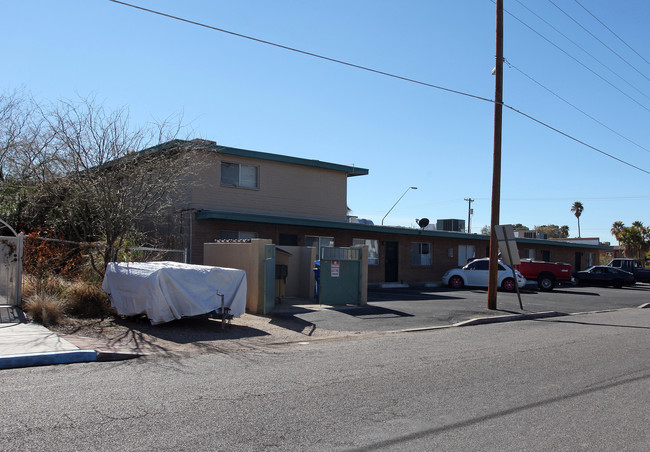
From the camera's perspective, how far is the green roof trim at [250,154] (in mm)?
17906

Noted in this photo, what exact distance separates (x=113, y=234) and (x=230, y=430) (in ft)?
33.8

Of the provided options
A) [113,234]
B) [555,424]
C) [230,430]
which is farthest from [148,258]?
[555,424]

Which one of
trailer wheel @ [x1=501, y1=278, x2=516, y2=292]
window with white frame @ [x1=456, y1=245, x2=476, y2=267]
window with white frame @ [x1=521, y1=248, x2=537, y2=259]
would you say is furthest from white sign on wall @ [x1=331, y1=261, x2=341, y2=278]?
window with white frame @ [x1=521, y1=248, x2=537, y2=259]

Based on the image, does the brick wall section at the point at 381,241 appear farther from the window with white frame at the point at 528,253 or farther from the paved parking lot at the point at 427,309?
the paved parking lot at the point at 427,309

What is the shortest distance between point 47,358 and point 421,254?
23351 millimetres

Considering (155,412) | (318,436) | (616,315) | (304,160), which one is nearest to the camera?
(318,436)

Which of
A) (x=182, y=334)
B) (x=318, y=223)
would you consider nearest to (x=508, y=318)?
(x=318, y=223)

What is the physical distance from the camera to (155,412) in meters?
5.78

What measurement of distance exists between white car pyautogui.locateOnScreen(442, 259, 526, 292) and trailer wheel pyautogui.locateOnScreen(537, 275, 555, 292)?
189 centimetres

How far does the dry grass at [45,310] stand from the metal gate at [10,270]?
0.73 m

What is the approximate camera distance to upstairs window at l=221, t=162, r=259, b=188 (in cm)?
2180

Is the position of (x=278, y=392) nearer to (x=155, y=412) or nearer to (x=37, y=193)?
(x=155, y=412)

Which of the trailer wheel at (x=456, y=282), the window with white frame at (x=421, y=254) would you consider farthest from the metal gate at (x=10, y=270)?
the trailer wheel at (x=456, y=282)

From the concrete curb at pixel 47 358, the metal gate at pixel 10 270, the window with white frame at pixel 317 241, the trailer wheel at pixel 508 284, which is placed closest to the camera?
the concrete curb at pixel 47 358
